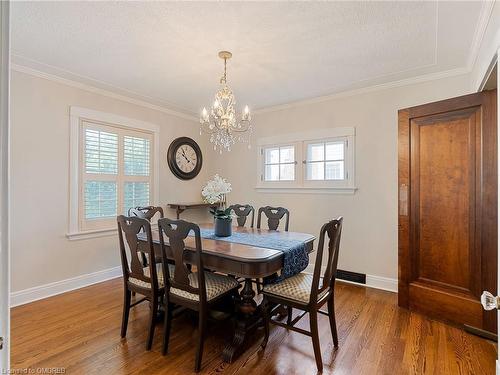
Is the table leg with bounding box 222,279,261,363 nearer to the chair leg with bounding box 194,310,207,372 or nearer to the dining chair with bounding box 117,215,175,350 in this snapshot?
the chair leg with bounding box 194,310,207,372

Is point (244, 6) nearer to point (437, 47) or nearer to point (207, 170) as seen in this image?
point (437, 47)

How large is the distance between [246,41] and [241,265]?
5.98 ft

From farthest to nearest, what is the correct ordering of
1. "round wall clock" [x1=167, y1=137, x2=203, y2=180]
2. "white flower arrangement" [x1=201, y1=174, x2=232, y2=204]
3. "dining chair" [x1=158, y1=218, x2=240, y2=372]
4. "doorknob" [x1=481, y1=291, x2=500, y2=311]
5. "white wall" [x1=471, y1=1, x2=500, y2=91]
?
"round wall clock" [x1=167, y1=137, x2=203, y2=180], "white flower arrangement" [x1=201, y1=174, x2=232, y2=204], "dining chair" [x1=158, y1=218, x2=240, y2=372], "white wall" [x1=471, y1=1, x2=500, y2=91], "doorknob" [x1=481, y1=291, x2=500, y2=311]

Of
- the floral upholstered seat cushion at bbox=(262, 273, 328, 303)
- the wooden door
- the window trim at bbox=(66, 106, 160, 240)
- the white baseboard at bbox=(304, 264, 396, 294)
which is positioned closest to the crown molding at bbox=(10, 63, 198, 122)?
the window trim at bbox=(66, 106, 160, 240)

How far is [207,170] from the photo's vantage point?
4887 mm

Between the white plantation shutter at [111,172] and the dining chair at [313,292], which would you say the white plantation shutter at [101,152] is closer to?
the white plantation shutter at [111,172]

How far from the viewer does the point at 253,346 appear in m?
2.08

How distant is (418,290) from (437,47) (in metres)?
2.26

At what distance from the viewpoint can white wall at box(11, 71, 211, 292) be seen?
276 centimetres

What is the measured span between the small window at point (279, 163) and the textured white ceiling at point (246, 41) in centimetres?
103

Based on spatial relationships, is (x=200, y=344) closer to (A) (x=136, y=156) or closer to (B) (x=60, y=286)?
(B) (x=60, y=286)

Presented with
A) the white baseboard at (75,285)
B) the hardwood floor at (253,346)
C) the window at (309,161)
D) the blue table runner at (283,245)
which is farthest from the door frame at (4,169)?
the window at (309,161)

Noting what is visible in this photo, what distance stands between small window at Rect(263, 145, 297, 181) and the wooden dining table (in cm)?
201

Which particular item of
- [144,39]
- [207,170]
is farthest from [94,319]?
[207,170]
